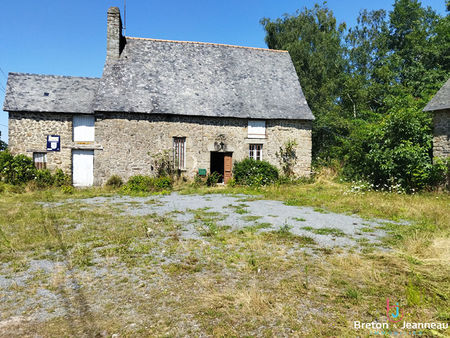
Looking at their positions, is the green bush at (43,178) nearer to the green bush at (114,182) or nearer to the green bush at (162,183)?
the green bush at (114,182)

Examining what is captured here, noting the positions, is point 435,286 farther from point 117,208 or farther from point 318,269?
point 117,208

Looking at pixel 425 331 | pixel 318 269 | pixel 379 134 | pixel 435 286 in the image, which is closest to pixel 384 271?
pixel 435 286

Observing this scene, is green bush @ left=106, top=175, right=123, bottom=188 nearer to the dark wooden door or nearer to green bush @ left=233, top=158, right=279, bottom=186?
the dark wooden door

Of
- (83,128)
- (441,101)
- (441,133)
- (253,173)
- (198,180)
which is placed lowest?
(198,180)

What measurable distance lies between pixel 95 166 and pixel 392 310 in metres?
14.6

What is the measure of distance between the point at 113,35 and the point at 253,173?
10.7m

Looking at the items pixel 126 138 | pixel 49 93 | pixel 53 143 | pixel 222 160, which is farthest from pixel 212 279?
pixel 49 93

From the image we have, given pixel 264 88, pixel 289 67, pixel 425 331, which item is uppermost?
pixel 289 67

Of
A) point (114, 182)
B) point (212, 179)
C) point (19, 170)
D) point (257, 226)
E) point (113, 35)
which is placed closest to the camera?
point (257, 226)

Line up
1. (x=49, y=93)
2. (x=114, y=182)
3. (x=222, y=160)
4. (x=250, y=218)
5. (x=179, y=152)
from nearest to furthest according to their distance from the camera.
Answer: (x=250, y=218) < (x=114, y=182) < (x=179, y=152) < (x=49, y=93) < (x=222, y=160)

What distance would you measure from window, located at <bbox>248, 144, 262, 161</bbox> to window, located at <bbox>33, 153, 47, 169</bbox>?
35.1ft

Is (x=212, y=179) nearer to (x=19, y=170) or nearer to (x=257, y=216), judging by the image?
(x=257, y=216)

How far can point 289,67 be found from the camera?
63.4ft

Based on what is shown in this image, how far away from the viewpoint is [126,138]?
1528 cm
